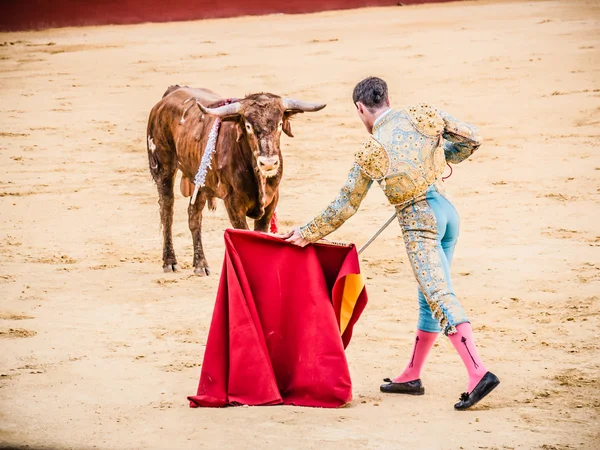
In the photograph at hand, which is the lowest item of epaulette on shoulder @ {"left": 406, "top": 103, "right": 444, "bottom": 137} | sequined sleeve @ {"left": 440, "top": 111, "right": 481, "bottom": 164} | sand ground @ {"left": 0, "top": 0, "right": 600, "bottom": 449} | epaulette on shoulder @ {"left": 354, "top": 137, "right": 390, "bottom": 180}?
sand ground @ {"left": 0, "top": 0, "right": 600, "bottom": 449}

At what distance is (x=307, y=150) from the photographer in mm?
9945

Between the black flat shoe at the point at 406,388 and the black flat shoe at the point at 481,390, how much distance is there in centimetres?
32

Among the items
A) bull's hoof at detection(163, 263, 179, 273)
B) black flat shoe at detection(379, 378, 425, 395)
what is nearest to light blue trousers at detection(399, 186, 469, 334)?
black flat shoe at detection(379, 378, 425, 395)

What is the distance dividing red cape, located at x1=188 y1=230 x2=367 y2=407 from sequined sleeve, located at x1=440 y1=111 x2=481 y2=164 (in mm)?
583

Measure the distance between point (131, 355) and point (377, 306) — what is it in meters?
1.43

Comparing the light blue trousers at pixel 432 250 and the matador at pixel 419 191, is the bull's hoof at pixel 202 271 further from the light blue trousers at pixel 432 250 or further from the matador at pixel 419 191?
the light blue trousers at pixel 432 250

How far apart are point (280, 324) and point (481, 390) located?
88 cm

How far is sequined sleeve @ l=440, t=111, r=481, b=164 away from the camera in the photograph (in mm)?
4254

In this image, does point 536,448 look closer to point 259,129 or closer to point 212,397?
point 212,397

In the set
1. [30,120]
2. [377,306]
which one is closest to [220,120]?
[377,306]

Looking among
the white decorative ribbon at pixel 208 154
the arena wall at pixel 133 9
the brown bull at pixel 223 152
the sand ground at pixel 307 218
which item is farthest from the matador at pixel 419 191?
the arena wall at pixel 133 9

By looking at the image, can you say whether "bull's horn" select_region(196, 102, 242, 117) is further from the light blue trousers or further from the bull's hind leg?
the light blue trousers

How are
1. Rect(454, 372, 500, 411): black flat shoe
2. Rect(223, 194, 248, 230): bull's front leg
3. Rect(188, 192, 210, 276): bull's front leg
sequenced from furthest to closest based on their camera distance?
Rect(188, 192, 210, 276): bull's front leg
Rect(223, 194, 248, 230): bull's front leg
Rect(454, 372, 500, 411): black flat shoe

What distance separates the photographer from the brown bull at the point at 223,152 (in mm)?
5906
